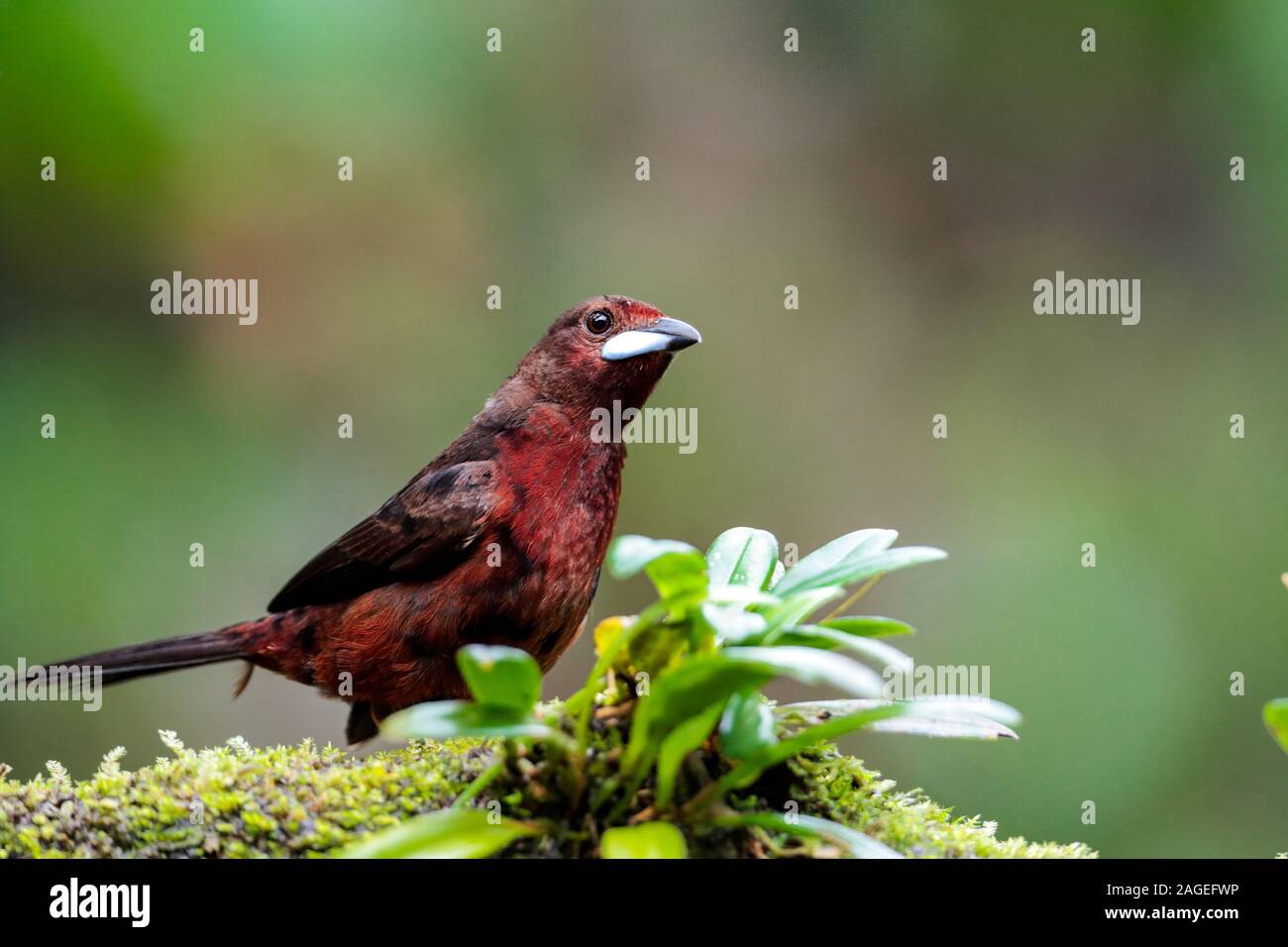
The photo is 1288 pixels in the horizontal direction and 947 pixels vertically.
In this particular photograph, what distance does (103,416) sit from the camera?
17.7 feet

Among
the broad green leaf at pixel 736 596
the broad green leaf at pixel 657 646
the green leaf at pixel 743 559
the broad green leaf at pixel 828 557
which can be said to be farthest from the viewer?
the green leaf at pixel 743 559

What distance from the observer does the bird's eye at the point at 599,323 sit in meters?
3.56

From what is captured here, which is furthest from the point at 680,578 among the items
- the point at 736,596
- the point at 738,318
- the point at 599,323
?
the point at 738,318

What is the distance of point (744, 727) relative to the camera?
1795mm

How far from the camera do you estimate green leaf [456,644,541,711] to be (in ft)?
5.32

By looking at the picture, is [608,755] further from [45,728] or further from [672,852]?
[45,728]

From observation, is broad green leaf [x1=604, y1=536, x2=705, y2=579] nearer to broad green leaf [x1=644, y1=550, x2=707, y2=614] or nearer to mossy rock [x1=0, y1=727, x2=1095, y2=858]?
broad green leaf [x1=644, y1=550, x2=707, y2=614]

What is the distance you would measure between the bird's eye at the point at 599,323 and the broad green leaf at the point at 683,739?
1985mm

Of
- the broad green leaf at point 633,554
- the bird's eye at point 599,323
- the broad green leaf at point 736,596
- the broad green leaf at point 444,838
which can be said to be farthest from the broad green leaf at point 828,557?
the bird's eye at point 599,323

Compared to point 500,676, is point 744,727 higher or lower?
lower

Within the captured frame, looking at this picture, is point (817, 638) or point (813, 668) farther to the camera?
point (817, 638)

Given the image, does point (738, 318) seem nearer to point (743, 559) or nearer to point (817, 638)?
point (743, 559)

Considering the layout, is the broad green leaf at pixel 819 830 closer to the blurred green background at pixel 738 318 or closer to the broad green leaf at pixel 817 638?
the broad green leaf at pixel 817 638

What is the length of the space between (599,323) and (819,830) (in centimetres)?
211
